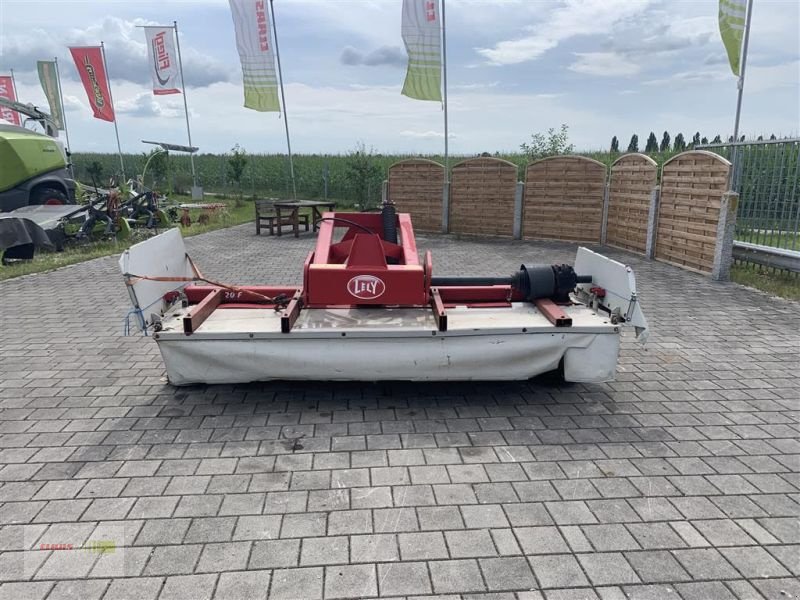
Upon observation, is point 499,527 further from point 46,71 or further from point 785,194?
point 46,71

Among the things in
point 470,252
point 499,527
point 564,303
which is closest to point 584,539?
point 499,527

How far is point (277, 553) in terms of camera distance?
2.58m

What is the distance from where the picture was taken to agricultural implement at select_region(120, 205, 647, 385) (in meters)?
3.96

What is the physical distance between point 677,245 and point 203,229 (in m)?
12.0

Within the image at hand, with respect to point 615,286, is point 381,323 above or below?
below

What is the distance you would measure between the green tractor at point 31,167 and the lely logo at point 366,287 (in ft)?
37.9

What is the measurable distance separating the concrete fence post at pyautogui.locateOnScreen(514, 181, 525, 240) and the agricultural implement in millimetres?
9531

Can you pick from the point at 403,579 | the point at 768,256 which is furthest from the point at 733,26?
the point at 403,579

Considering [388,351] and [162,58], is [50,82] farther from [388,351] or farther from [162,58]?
[388,351]

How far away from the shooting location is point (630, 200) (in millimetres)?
11570

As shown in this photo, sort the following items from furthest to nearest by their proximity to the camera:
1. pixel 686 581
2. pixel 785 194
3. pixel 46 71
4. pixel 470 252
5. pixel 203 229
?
pixel 46 71
pixel 203 229
pixel 470 252
pixel 785 194
pixel 686 581

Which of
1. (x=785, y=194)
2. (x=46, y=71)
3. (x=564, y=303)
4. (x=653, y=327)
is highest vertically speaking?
(x=46, y=71)

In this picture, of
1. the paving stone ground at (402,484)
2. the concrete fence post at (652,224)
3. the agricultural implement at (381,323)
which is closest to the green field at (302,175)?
the concrete fence post at (652,224)

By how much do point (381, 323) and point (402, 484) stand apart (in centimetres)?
138
